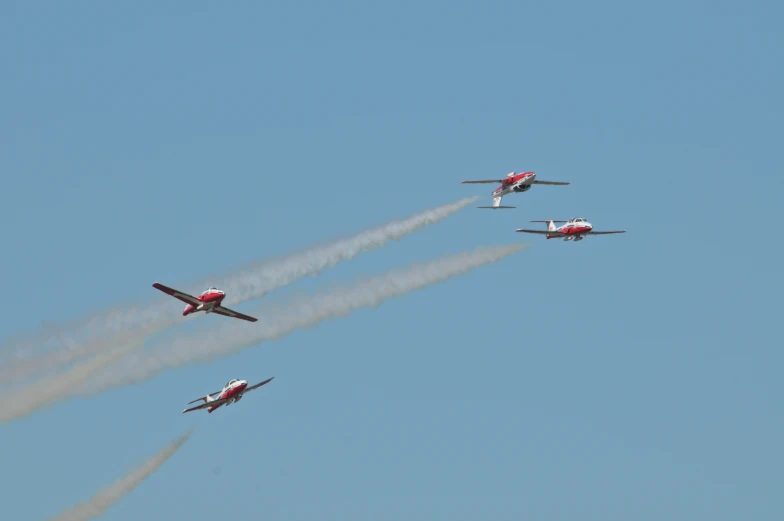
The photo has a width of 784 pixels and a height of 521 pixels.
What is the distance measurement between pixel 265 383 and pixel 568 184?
36008 millimetres

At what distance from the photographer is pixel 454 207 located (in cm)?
13462

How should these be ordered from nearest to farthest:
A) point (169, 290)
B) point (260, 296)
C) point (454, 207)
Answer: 1. point (169, 290)
2. point (260, 296)
3. point (454, 207)

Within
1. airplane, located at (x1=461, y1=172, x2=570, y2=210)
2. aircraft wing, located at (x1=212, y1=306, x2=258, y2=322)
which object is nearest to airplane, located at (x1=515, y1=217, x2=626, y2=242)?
airplane, located at (x1=461, y1=172, x2=570, y2=210)

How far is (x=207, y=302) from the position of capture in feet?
387

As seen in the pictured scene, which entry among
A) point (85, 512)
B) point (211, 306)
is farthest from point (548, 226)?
point (85, 512)

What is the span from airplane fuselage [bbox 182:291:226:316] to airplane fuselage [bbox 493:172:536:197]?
3194 cm

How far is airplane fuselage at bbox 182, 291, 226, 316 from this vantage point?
386ft

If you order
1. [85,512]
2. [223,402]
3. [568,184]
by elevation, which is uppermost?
[568,184]

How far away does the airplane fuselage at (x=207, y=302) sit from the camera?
4633 inches

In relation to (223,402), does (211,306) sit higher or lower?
higher

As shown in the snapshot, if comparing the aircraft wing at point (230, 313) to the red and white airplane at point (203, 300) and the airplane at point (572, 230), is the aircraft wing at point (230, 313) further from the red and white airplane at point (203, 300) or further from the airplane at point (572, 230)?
the airplane at point (572, 230)

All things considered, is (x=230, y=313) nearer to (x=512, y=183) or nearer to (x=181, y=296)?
(x=181, y=296)

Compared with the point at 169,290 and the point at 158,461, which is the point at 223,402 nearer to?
the point at 158,461

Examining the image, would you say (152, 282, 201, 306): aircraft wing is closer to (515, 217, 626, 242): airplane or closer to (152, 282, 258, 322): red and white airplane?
(152, 282, 258, 322): red and white airplane
